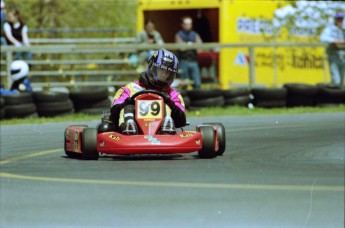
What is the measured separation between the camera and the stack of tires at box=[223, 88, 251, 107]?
52.3 feet

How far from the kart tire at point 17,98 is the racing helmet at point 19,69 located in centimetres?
81

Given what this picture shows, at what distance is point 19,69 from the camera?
48.9 ft

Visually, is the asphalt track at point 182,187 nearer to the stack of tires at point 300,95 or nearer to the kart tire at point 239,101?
the kart tire at point 239,101

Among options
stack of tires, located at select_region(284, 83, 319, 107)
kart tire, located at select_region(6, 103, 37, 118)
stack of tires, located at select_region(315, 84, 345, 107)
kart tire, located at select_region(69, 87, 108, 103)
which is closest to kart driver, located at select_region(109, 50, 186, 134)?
kart tire, located at select_region(6, 103, 37, 118)

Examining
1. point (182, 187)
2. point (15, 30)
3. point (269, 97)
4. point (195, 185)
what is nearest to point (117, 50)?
point (15, 30)

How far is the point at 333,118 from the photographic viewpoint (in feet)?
44.9

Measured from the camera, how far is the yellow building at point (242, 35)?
60.1 ft

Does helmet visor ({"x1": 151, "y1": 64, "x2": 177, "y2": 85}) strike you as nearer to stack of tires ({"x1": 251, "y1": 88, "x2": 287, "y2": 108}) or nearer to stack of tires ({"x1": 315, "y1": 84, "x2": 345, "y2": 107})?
stack of tires ({"x1": 251, "y1": 88, "x2": 287, "y2": 108})

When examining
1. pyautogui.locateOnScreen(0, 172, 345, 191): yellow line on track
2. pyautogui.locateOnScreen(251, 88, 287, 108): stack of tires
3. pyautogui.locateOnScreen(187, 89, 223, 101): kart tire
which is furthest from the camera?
pyautogui.locateOnScreen(251, 88, 287, 108): stack of tires

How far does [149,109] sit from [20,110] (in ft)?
16.9

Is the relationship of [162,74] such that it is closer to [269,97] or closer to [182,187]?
[182,187]

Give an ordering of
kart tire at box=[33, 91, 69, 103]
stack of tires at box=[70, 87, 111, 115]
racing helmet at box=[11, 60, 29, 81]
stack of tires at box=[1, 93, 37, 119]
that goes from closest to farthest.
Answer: stack of tires at box=[1, 93, 37, 119]
kart tire at box=[33, 91, 69, 103]
stack of tires at box=[70, 87, 111, 115]
racing helmet at box=[11, 60, 29, 81]

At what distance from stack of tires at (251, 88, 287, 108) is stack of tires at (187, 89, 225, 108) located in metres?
0.56

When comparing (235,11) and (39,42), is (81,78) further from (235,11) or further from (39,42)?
Answer: (39,42)
